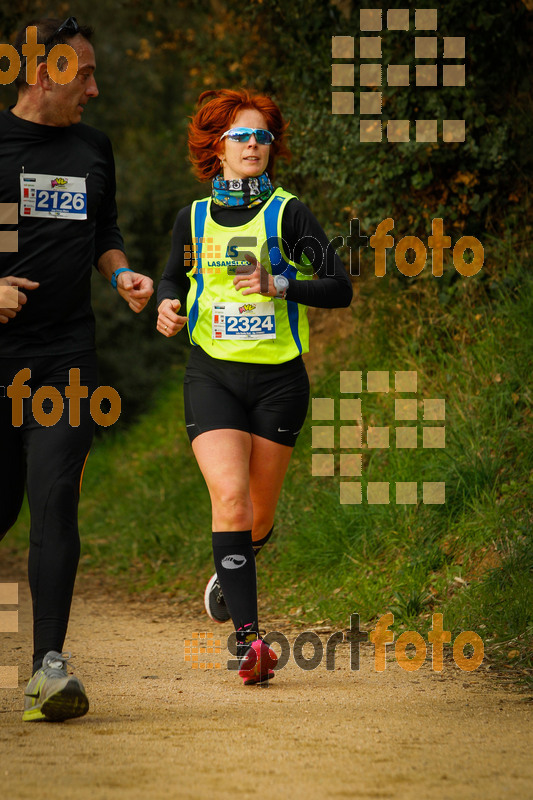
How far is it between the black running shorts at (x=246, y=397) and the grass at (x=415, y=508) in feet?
4.82

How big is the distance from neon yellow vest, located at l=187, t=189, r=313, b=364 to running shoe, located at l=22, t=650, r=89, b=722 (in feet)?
5.06

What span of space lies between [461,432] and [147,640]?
2.29m

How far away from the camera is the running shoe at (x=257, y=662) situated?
4.61 meters

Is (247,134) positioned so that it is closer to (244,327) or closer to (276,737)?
(244,327)

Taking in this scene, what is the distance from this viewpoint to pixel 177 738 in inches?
146

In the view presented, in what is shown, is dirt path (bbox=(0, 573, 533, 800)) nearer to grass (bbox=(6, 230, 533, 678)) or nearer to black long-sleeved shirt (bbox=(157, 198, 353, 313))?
grass (bbox=(6, 230, 533, 678))

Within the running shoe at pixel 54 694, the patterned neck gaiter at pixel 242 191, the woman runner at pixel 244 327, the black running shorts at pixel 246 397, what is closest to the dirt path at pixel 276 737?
the running shoe at pixel 54 694

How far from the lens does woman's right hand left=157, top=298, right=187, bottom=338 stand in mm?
4617

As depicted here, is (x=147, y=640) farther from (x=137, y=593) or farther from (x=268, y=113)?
(x=268, y=113)

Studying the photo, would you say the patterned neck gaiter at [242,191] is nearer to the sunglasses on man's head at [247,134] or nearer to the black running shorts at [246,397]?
the sunglasses on man's head at [247,134]

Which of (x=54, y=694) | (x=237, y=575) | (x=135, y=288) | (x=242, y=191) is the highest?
(x=242, y=191)

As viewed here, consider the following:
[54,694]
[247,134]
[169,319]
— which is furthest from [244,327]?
[54,694]

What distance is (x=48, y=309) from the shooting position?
4.23 metres

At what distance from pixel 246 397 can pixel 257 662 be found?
1117 mm
